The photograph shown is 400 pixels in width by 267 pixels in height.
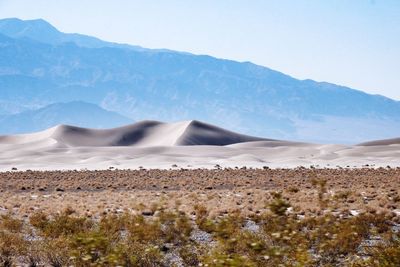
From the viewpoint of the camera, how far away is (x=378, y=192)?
99.0 ft

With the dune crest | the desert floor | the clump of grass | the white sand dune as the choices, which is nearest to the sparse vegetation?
the clump of grass

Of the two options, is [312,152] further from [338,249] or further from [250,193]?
[338,249]

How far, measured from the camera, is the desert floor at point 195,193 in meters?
22.5

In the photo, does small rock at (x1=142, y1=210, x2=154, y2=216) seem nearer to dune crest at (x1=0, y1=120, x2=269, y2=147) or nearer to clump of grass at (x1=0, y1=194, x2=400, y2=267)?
clump of grass at (x1=0, y1=194, x2=400, y2=267)

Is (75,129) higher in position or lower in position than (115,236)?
higher

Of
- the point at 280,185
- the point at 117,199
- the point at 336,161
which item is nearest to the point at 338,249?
the point at 117,199

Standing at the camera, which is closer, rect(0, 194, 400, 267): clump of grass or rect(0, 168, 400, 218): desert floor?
rect(0, 194, 400, 267): clump of grass

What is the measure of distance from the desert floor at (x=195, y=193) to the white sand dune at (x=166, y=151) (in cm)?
2672

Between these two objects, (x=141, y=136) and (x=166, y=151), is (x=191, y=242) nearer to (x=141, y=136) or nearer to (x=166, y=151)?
(x=166, y=151)

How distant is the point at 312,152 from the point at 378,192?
7431 cm

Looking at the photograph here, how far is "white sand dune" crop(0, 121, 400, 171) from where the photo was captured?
264 feet

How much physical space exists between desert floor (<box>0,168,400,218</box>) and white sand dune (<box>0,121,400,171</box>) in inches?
1052

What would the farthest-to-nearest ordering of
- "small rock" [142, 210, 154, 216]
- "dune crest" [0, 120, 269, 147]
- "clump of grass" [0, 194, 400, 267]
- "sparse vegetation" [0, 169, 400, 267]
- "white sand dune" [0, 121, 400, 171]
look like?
"dune crest" [0, 120, 269, 147]
"white sand dune" [0, 121, 400, 171]
"small rock" [142, 210, 154, 216]
"clump of grass" [0, 194, 400, 267]
"sparse vegetation" [0, 169, 400, 267]

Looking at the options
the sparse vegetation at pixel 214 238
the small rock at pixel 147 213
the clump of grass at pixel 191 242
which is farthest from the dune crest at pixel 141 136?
the clump of grass at pixel 191 242
